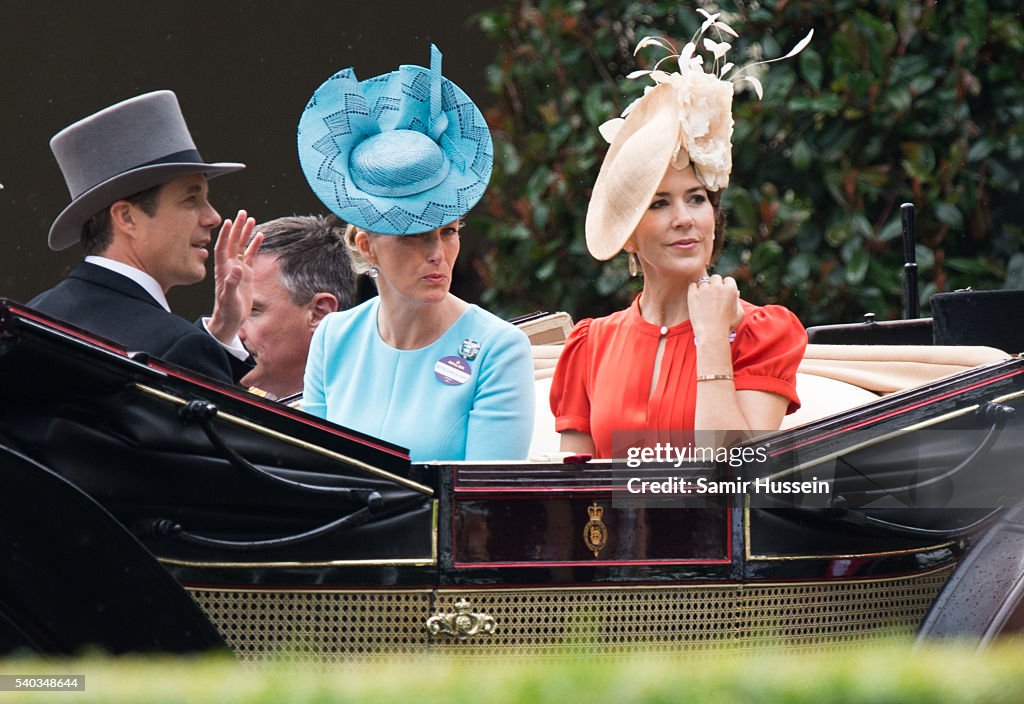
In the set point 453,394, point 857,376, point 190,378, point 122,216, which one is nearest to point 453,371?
point 453,394

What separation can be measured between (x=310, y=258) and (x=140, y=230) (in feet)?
3.89

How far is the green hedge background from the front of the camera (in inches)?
242

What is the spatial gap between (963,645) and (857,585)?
0.24m

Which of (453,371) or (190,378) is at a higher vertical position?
(453,371)

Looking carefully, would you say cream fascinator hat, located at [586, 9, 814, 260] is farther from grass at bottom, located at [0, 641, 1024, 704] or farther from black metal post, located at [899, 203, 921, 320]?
grass at bottom, located at [0, 641, 1024, 704]

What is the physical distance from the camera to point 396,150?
10.00ft

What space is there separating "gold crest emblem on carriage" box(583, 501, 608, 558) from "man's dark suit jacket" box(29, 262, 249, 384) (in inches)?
36.2

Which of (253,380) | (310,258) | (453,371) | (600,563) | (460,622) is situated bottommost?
(460,622)

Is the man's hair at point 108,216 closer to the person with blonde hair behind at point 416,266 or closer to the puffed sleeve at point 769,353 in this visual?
the person with blonde hair behind at point 416,266

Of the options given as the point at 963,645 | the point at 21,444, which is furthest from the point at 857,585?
the point at 21,444

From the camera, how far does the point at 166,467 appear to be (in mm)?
2584

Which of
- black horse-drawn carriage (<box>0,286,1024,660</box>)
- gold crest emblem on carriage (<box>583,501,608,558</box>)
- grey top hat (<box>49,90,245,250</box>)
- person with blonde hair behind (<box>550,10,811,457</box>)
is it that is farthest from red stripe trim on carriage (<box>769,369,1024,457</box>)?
grey top hat (<box>49,90,245,250</box>)

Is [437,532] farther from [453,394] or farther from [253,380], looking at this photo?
[253,380]

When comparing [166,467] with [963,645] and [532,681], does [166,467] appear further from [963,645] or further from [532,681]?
[963,645]
